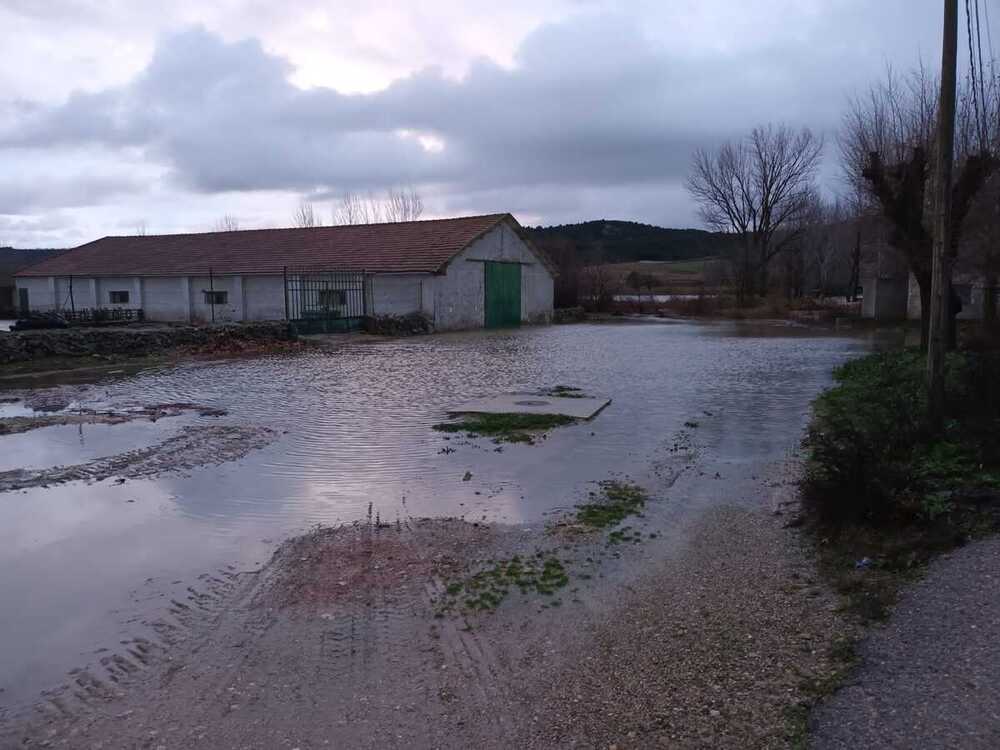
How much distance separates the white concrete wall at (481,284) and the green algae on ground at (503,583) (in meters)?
27.7

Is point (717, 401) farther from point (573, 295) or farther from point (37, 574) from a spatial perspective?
point (573, 295)

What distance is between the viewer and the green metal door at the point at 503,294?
37.6 m

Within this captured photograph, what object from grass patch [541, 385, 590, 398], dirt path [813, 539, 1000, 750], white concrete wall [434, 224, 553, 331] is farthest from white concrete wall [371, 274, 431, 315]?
dirt path [813, 539, 1000, 750]

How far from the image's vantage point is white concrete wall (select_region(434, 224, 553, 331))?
3431cm

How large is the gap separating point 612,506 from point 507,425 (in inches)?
158

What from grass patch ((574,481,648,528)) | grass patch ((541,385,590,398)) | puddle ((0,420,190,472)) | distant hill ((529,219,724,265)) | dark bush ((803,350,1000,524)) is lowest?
grass patch ((574,481,648,528))

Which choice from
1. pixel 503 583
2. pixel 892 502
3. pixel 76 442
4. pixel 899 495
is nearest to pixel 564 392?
pixel 76 442

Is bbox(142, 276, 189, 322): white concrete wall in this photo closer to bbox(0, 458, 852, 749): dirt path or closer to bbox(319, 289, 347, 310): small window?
bbox(319, 289, 347, 310): small window

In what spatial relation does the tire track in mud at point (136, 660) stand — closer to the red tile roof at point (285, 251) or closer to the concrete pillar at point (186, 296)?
the red tile roof at point (285, 251)

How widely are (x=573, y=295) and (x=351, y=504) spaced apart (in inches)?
1735

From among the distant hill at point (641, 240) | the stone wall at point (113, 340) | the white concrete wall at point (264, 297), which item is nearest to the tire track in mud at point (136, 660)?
the stone wall at point (113, 340)

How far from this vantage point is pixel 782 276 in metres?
63.3

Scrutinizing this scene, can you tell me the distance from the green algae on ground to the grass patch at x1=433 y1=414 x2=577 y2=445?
4347mm

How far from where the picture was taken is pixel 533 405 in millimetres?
13062
